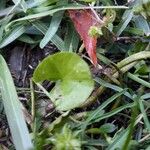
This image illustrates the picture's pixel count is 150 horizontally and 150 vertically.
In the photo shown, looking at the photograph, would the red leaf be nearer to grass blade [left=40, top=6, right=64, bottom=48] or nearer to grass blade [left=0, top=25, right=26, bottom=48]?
grass blade [left=40, top=6, right=64, bottom=48]

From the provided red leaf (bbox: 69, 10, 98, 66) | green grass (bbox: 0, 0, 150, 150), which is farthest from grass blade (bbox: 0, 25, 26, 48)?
red leaf (bbox: 69, 10, 98, 66)

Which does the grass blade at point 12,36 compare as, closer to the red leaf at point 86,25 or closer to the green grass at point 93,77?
the green grass at point 93,77

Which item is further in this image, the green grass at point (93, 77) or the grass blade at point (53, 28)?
the grass blade at point (53, 28)

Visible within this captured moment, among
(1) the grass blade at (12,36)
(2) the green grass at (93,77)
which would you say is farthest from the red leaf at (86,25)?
(1) the grass blade at (12,36)

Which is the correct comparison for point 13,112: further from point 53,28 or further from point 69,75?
point 53,28

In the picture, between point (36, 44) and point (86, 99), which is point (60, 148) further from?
point (36, 44)

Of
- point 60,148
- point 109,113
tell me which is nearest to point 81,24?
point 109,113
